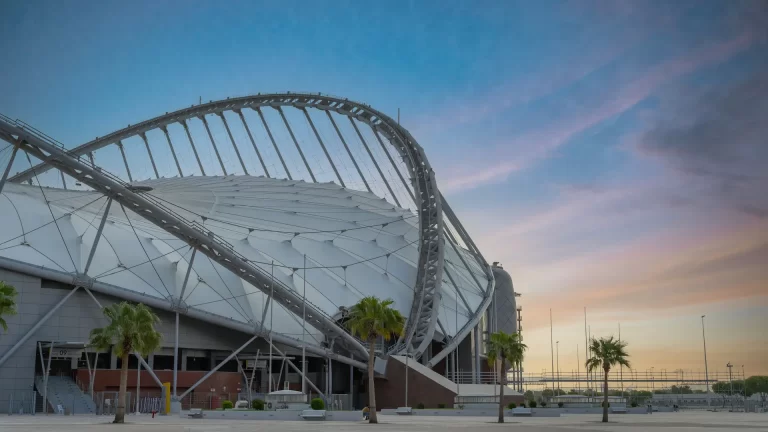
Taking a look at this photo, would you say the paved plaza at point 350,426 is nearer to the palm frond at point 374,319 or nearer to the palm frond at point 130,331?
the palm frond at point 130,331

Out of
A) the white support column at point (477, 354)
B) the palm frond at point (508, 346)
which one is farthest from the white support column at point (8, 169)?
the white support column at point (477, 354)

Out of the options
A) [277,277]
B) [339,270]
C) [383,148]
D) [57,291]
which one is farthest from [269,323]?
[383,148]

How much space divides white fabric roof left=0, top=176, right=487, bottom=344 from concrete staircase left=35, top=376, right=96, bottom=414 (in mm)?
9098

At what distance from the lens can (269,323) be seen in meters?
74.5

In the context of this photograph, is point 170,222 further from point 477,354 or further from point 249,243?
point 477,354

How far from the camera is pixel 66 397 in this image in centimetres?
6425

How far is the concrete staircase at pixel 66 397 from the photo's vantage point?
208 feet

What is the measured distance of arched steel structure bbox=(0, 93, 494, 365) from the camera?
212 feet

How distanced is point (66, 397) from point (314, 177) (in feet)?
131

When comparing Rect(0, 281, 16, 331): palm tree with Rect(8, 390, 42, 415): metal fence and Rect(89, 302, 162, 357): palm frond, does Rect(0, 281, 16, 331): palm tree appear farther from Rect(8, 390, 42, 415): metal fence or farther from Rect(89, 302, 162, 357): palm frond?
Rect(8, 390, 42, 415): metal fence

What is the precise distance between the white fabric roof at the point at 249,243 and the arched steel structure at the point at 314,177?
5.37 feet

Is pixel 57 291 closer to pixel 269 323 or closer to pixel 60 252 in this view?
pixel 60 252

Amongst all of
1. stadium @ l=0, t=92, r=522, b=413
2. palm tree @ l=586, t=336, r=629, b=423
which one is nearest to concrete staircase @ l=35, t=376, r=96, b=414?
stadium @ l=0, t=92, r=522, b=413

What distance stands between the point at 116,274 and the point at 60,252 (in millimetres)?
4832
